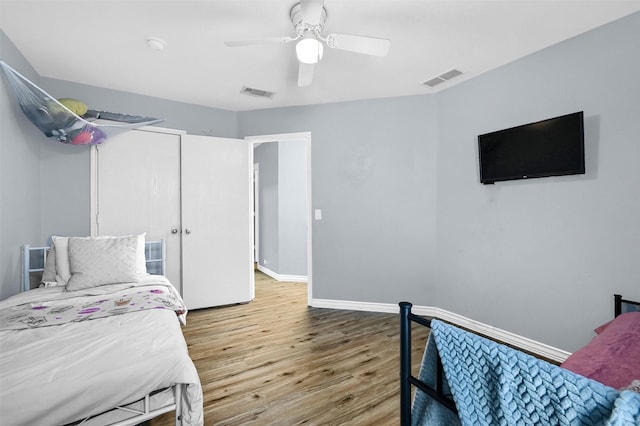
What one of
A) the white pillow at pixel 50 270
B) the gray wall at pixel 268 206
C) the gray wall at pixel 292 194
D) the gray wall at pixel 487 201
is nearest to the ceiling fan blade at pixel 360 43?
the gray wall at pixel 487 201

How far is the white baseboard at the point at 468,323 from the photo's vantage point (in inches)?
91.1

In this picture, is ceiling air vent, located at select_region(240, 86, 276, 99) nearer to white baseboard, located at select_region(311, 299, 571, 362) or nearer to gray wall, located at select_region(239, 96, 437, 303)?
gray wall, located at select_region(239, 96, 437, 303)

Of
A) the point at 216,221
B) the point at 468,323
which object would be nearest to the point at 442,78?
the point at 468,323

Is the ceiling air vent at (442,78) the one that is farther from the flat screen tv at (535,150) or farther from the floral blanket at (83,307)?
the floral blanket at (83,307)

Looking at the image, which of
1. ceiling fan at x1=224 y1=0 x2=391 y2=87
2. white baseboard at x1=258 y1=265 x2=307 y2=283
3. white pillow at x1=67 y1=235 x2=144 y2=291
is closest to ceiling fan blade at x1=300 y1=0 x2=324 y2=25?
ceiling fan at x1=224 y1=0 x2=391 y2=87

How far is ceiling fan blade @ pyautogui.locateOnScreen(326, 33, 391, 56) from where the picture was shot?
1.74 metres

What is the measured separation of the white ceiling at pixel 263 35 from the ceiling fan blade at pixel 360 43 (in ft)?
0.82

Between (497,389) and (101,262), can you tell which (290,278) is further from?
(497,389)

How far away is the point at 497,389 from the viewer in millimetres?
596

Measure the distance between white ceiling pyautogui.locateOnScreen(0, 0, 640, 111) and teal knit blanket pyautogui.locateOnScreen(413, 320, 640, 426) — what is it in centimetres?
201

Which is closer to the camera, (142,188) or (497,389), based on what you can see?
(497,389)

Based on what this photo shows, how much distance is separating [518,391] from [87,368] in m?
1.48

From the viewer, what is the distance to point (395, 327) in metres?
2.89

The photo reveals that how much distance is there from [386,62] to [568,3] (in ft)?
4.04
